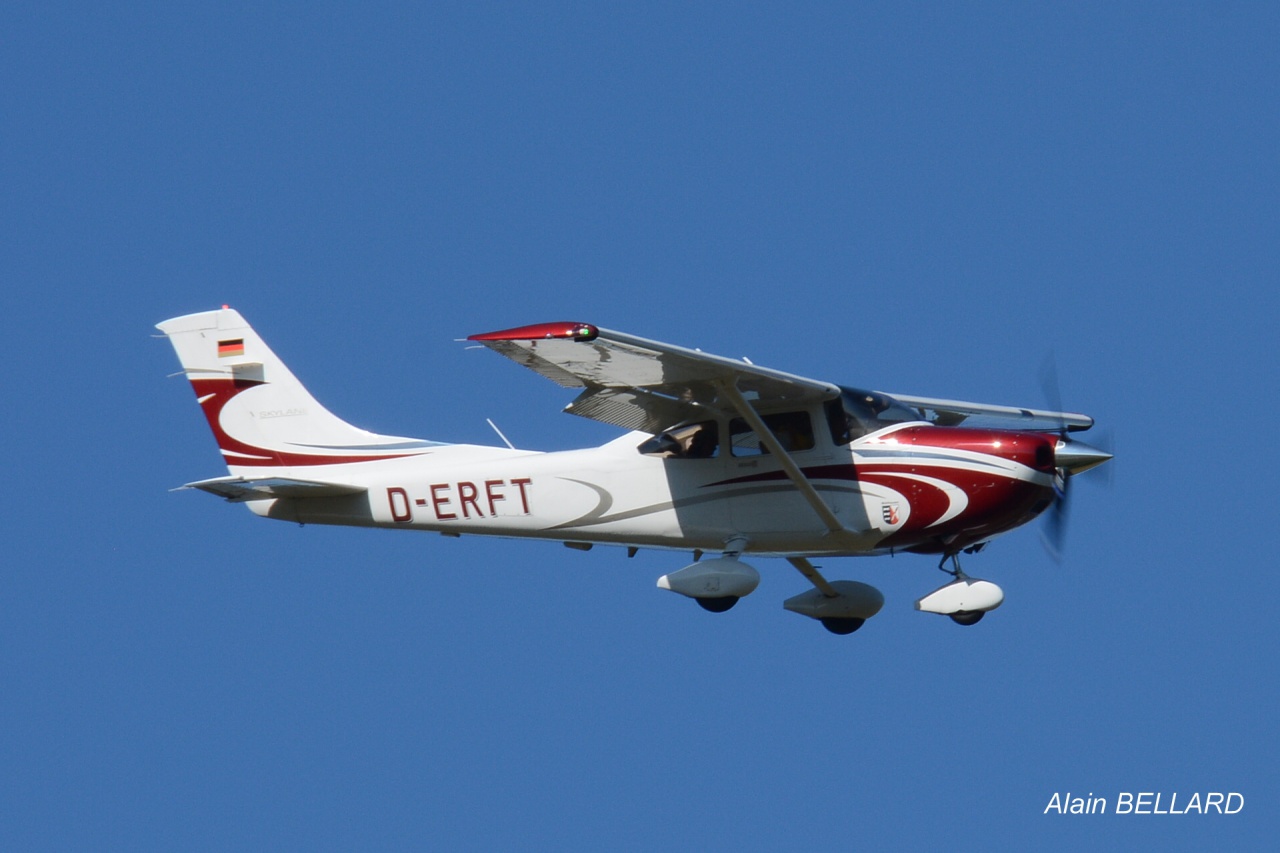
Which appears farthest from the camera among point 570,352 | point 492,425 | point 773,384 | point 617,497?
point 492,425

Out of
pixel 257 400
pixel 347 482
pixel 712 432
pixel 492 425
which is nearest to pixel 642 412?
pixel 712 432

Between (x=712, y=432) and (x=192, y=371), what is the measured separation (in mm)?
5200

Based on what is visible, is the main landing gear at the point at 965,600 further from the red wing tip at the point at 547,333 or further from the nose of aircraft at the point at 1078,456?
the red wing tip at the point at 547,333

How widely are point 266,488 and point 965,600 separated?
20.2ft

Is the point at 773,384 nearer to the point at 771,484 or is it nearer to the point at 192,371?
the point at 771,484

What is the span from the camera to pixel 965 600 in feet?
46.6

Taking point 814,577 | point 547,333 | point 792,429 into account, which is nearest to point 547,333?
point 547,333

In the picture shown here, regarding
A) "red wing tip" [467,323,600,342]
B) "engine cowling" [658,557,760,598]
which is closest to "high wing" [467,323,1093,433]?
"red wing tip" [467,323,600,342]

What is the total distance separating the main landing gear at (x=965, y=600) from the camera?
1421 centimetres

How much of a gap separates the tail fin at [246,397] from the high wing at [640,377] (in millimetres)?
3083

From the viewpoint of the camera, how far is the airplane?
14023mm

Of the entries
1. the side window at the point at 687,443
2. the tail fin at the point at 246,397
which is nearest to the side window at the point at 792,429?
the side window at the point at 687,443

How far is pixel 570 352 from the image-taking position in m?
12.8

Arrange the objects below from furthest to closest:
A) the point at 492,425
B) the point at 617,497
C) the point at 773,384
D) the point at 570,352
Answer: the point at 492,425 < the point at 617,497 < the point at 773,384 < the point at 570,352
